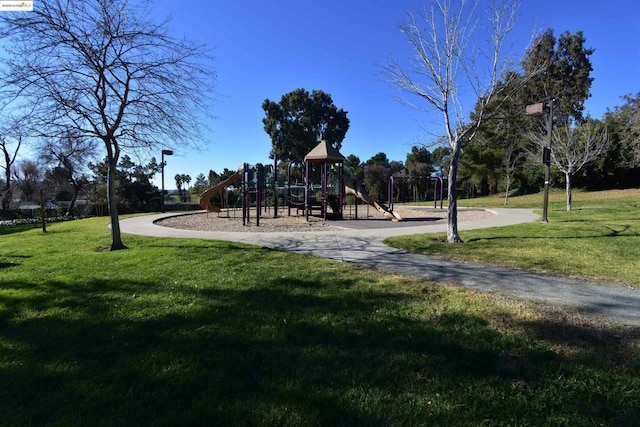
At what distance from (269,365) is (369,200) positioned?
15.0 metres

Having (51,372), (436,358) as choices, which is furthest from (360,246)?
(51,372)

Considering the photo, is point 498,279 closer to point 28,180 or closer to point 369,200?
point 369,200

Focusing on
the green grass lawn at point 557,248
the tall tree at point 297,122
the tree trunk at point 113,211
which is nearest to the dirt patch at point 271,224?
the tree trunk at point 113,211

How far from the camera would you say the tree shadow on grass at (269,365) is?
228 cm

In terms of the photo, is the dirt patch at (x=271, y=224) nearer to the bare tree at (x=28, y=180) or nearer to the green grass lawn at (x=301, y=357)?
the green grass lawn at (x=301, y=357)

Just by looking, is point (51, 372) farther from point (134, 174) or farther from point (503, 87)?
point (134, 174)

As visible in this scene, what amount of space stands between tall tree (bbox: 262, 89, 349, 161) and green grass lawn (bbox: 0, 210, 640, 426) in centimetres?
3915

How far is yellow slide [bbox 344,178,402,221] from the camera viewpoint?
16.7m

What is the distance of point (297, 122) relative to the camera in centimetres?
4394

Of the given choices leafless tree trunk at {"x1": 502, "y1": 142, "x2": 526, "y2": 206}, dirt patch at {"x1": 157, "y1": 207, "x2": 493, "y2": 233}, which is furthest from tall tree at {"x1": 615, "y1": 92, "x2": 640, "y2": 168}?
dirt patch at {"x1": 157, "y1": 207, "x2": 493, "y2": 233}

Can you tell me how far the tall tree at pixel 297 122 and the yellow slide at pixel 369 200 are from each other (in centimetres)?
2546

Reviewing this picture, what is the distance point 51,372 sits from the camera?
2789mm

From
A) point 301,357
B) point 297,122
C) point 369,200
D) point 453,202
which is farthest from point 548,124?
point 297,122

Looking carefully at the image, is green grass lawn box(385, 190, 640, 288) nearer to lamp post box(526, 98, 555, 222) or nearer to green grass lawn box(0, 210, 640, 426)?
lamp post box(526, 98, 555, 222)
